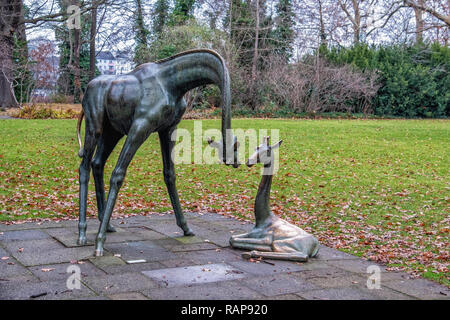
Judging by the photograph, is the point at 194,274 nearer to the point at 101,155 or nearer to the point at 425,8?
the point at 101,155

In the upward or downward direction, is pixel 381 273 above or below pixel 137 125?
below

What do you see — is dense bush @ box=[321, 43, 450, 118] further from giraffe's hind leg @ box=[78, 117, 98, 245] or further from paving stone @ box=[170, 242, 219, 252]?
giraffe's hind leg @ box=[78, 117, 98, 245]

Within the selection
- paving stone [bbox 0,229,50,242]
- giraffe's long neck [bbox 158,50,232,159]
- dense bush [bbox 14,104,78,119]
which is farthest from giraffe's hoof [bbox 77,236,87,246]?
dense bush [bbox 14,104,78,119]

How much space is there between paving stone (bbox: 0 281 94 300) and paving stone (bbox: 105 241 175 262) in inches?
44.0

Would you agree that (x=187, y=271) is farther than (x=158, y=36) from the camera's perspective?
No

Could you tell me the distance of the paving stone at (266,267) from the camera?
524 centimetres

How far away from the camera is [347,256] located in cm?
616

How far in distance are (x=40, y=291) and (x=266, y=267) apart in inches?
89.8

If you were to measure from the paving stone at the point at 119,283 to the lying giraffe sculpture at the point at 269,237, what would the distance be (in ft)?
4.55

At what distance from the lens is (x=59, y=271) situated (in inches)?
196

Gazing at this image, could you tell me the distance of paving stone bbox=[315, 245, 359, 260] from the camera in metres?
6.01

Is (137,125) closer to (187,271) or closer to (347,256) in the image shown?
(187,271)

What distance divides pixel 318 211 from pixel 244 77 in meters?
21.0

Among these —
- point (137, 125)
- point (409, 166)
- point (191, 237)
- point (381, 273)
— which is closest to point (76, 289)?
point (137, 125)
